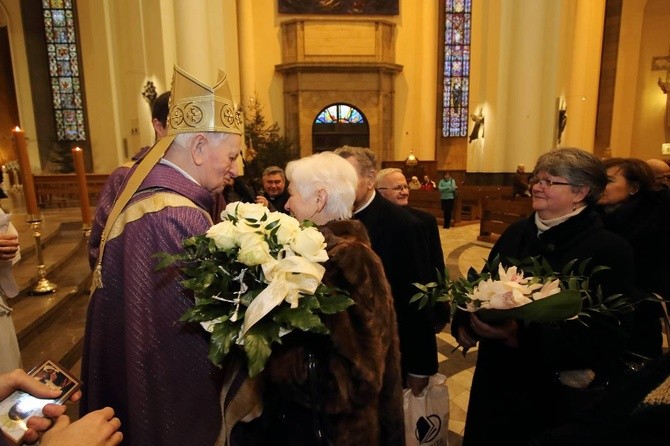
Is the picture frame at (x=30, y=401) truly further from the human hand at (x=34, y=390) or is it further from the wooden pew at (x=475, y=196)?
the wooden pew at (x=475, y=196)

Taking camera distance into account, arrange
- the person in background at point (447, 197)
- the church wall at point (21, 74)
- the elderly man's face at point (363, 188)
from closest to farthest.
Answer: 1. the elderly man's face at point (363, 188)
2. the person in background at point (447, 197)
3. the church wall at point (21, 74)

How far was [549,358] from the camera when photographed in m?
1.71

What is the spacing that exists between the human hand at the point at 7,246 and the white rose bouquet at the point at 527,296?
2172 millimetres

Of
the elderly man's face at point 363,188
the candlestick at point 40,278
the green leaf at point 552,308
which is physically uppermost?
the elderly man's face at point 363,188

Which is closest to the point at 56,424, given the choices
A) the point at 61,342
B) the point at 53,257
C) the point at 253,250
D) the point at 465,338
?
the point at 253,250

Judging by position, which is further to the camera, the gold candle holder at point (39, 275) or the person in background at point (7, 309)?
the gold candle holder at point (39, 275)

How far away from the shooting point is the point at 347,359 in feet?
4.36

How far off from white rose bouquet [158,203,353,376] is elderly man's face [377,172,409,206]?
2.32 meters

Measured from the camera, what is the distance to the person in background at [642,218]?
272cm

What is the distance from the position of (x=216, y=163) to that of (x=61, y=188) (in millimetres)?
10671

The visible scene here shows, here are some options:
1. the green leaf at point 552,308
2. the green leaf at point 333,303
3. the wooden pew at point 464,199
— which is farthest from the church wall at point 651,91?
the green leaf at point 333,303

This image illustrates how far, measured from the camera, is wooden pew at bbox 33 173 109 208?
1040cm

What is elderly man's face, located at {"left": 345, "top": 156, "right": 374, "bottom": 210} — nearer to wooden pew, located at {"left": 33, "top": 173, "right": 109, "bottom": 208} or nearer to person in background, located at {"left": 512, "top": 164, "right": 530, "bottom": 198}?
wooden pew, located at {"left": 33, "top": 173, "right": 109, "bottom": 208}

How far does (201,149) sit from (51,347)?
3126 millimetres
